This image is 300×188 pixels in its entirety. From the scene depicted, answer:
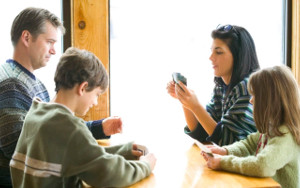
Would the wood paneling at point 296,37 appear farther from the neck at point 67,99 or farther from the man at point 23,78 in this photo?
the neck at point 67,99

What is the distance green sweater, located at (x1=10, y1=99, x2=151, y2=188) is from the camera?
123cm

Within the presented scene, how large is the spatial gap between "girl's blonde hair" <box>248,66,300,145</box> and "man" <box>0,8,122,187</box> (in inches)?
29.0

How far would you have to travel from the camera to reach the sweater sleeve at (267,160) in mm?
1388

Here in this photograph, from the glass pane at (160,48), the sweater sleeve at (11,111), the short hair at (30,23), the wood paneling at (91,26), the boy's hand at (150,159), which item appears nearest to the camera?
the boy's hand at (150,159)

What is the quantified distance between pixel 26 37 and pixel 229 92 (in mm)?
1118

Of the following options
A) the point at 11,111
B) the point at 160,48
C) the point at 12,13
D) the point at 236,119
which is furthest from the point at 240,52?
the point at 12,13

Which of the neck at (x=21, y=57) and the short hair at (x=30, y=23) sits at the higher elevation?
the short hair at (x=30, y=23)

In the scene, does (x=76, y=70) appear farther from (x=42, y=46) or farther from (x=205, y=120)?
(x=205, y=120)

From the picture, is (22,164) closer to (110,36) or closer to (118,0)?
(110,36)

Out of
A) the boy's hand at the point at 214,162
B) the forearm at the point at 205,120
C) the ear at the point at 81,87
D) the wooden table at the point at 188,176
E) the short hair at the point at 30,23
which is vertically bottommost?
Answer: the wooden table at the point at 188,176

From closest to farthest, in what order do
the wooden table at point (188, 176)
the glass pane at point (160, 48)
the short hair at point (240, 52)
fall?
1. the wooden table at point (188, 176)
2. the short hair at point (240, 52)
3. the glass pane at point (160, 48)

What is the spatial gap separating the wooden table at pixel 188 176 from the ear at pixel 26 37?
0.84 metres

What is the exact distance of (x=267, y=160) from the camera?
1388 mm

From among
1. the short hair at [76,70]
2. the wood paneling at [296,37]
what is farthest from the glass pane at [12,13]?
the wood paneling at [296,37]
